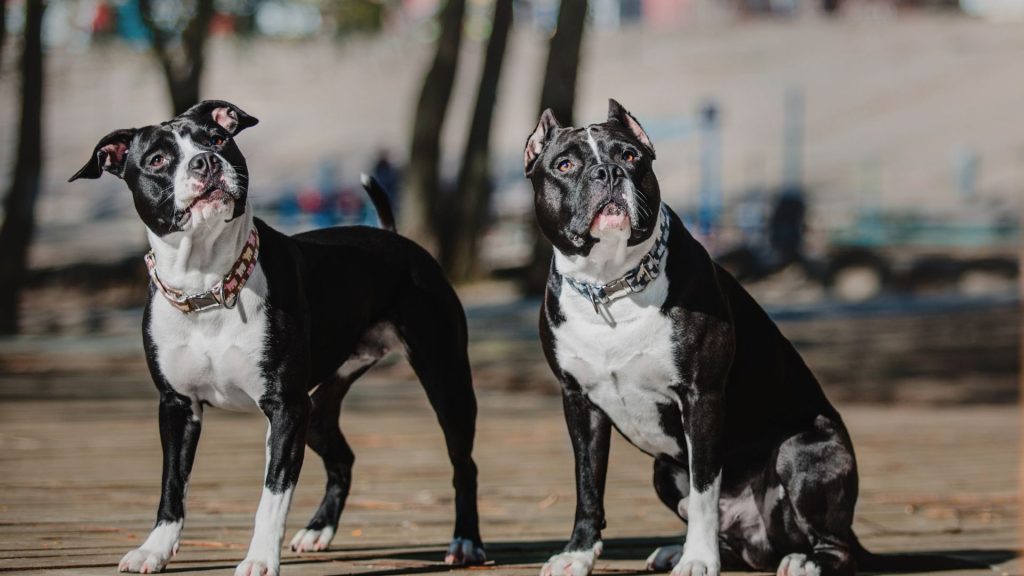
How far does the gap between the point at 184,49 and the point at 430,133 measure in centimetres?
291

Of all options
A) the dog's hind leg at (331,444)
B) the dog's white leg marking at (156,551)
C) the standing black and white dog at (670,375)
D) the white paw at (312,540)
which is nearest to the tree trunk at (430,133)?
the dog's hind leg at (331,444)

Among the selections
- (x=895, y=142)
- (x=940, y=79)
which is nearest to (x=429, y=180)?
(x=895, y=142)

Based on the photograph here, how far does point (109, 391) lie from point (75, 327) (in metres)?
5.60

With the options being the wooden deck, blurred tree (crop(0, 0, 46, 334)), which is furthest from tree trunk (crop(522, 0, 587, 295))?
the wooden deck

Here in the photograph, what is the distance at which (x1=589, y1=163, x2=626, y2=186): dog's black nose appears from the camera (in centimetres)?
385

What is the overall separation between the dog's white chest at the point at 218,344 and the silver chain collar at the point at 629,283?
0.83 m

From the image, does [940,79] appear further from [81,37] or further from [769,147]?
[81,37]

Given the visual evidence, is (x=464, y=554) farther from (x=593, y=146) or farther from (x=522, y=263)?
(x=522, y=263)

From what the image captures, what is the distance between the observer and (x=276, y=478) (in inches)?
153

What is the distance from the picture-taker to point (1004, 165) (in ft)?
115

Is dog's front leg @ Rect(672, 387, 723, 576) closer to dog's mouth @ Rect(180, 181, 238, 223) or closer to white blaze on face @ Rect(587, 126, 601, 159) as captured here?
white blaze on face @ Rect(587, 126, 601, 159)

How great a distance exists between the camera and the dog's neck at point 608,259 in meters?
3.87

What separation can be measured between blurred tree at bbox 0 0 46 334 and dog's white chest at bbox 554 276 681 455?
37.3 feet

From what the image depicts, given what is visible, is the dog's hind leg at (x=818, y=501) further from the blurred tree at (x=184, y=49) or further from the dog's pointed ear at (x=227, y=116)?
the blurred tree at (x=184, y=49)
